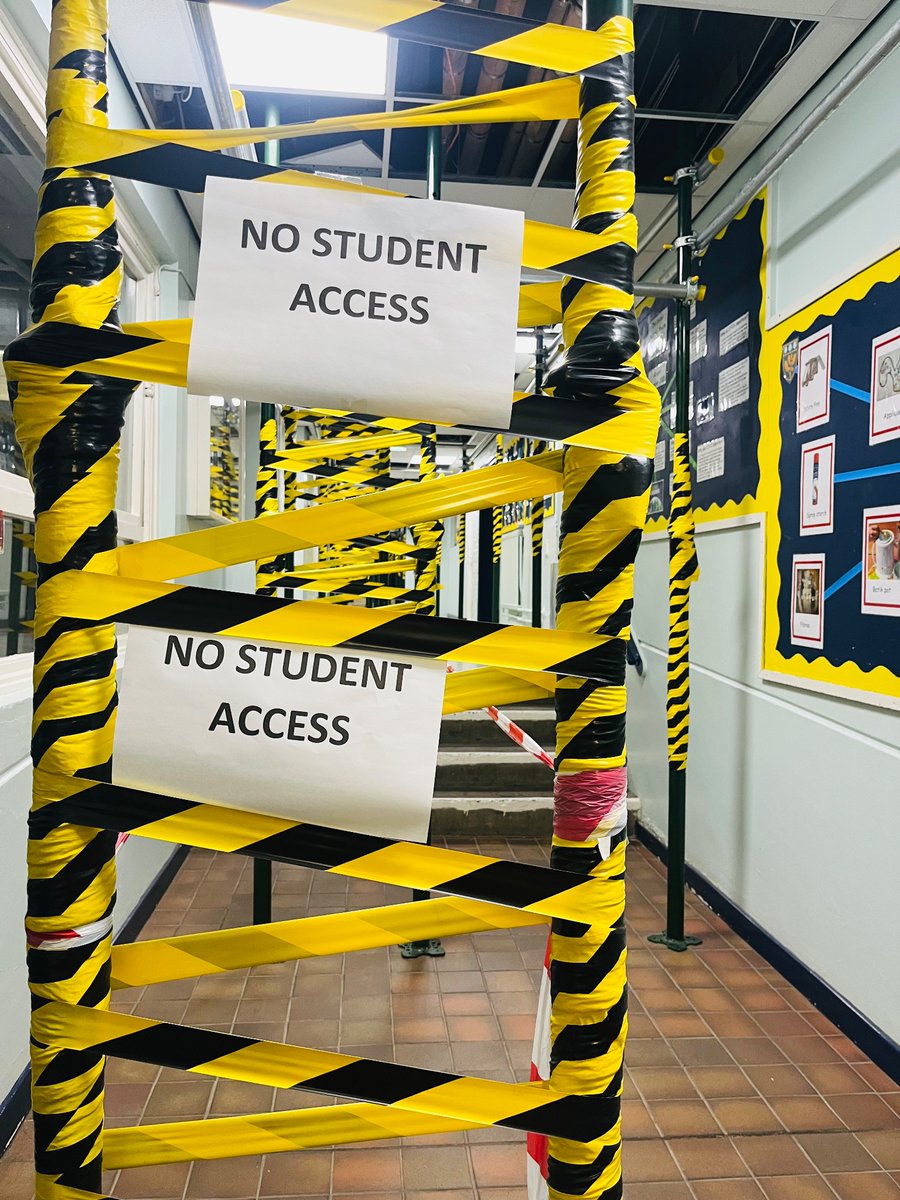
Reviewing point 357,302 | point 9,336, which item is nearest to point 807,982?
point 357,302

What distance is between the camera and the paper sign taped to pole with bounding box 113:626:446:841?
678mm

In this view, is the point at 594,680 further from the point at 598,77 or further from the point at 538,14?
the point at 538,14

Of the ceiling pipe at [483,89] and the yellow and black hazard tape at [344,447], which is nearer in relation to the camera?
the ceiling pipe at [483,89]

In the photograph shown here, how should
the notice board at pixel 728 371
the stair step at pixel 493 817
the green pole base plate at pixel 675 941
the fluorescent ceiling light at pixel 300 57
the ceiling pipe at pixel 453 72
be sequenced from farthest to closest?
the stair step at pixel 493 817, the notice board at pixel 728 371, the green pole base plate at pixel 675 941, the ceiling pipe at pixel 453 72, the fluorescent ceiling light at pixel 300 57

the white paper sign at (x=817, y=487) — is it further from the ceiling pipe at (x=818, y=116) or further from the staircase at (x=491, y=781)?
the staircase at (x=491, y=781)

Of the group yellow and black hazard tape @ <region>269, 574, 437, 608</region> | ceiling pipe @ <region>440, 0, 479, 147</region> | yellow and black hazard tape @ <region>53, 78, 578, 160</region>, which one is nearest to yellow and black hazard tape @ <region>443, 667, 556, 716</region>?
yellow and black hazard tape @ <region>53, 78, 578, 160</region>

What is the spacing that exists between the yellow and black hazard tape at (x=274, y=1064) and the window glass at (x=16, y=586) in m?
1.49

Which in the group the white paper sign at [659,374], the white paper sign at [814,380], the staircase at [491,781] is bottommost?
the staircase at [491,781]

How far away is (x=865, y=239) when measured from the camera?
2.28m

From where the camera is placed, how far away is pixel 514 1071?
6.67 feet

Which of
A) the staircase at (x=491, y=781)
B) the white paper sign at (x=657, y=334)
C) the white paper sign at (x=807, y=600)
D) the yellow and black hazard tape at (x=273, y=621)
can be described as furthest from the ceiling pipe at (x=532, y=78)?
the staircase at (x=491, y=781)

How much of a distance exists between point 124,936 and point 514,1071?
4.33 feet

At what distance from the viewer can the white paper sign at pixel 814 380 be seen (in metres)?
2.46

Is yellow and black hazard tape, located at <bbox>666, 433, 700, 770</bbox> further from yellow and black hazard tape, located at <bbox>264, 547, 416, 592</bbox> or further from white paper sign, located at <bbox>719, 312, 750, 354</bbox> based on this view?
yellow and black hazard tape, located at <bbox>264, 547, 416, 592</bbox>
